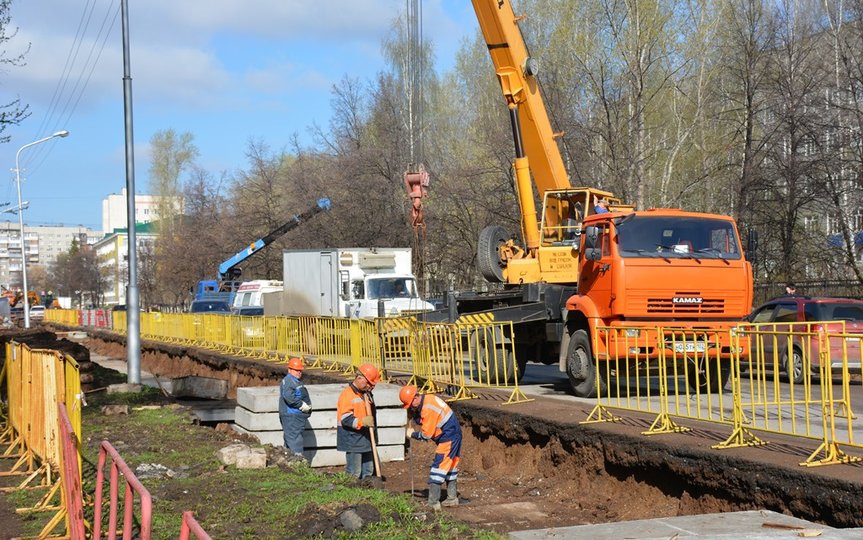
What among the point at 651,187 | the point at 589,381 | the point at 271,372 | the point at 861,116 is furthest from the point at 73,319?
the point at 589,381

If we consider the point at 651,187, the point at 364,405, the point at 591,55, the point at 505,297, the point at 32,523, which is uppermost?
the point at 591,55

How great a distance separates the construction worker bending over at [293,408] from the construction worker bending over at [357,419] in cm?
136

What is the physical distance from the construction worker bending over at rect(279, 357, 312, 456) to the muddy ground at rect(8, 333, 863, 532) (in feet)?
4.81

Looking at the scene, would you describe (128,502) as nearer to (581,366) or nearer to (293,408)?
(293,408)

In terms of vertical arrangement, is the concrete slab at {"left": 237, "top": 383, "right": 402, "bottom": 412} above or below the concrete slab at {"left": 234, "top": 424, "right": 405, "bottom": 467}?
above

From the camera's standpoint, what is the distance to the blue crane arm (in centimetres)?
3947

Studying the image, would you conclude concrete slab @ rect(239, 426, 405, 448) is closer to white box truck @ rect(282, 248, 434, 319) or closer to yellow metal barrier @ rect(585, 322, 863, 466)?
yellow metal barrier @ rect(585, 322, 863, 466)

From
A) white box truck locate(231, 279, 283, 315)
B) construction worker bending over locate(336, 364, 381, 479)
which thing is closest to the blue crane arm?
white box truck locate(231, 279, 283, 315)

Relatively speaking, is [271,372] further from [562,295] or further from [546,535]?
[546,535]

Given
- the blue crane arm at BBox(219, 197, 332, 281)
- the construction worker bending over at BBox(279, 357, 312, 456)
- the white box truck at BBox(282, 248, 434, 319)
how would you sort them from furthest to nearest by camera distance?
the blue crane arm at BBox(219, 197, 332, 281) < the white box truck at BBox(282, 248, 434, 319) < the construction worker bending over at BBox(279, 357, 312, 456)

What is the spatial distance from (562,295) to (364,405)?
4.84m

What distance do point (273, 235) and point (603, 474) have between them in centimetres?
3387

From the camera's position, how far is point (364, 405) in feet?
37.4

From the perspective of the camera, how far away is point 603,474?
33.7 feet
